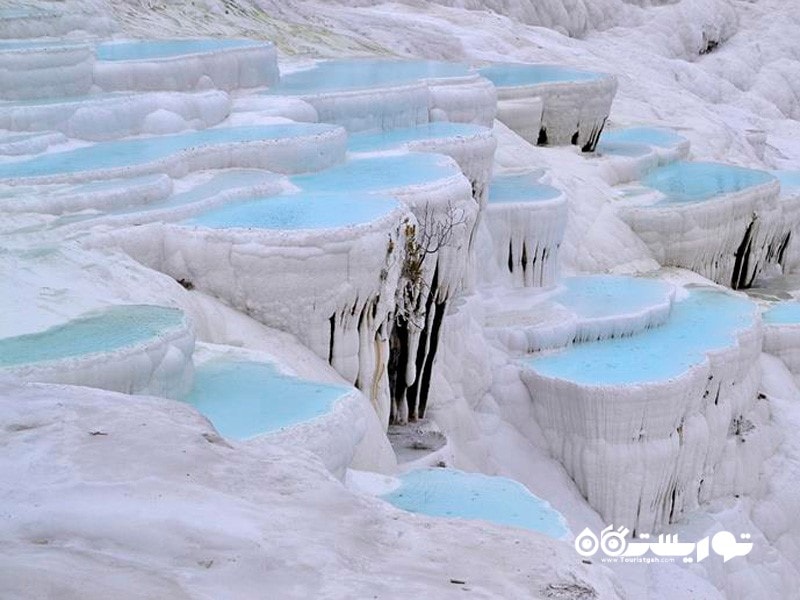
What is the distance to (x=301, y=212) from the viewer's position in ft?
23.9

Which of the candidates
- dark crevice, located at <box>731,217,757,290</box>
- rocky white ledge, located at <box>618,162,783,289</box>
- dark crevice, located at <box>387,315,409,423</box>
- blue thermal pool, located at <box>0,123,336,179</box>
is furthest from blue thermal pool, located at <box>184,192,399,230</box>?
dark crevice, located at <box>731,217,757,290</box>

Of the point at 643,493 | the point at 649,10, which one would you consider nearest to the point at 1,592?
the point at 643,493

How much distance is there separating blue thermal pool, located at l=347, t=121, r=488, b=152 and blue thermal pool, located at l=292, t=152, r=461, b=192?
471 mm

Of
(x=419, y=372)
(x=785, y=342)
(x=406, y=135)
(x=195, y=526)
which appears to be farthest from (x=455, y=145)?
(x=195, y=526)

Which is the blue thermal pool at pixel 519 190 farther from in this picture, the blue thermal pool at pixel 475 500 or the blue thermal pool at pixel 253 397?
the blue thermal pool at pixel 253 397

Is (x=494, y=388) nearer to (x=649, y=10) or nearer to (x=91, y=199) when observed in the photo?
(x=91, y=199)

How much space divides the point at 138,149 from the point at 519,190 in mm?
4543

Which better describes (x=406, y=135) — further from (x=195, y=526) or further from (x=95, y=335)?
(x=195, y=526)

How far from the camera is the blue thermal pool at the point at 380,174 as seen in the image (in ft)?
26.8

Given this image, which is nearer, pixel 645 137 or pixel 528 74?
pixel 528 74

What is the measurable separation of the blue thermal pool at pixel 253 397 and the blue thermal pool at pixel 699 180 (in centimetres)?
853

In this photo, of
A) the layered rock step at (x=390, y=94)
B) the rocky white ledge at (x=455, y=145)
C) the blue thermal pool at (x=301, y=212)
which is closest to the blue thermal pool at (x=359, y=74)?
the layered rock step at (x=390, y=94)

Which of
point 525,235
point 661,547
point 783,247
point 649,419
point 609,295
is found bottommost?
point 661,547

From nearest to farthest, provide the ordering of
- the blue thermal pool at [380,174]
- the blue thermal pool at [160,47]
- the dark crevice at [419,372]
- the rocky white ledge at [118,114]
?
the blue thermal pool at [380,174] → the rocky white ledge at [118,114] → the dark crevice at [419,372] → the blue thermal pool at [160,47]
